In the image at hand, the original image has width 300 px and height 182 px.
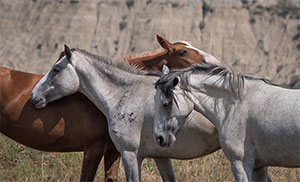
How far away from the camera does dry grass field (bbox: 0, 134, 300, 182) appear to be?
806cm

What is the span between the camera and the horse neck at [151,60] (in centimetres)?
717

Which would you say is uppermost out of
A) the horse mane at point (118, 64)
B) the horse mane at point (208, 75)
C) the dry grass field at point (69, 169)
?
the horse mane at point (208, 75)

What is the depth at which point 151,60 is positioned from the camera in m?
7.19

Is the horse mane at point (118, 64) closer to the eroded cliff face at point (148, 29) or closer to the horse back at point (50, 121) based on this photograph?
the horse back at point (50, 121)

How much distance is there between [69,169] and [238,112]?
359cm

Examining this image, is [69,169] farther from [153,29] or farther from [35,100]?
[153,29]

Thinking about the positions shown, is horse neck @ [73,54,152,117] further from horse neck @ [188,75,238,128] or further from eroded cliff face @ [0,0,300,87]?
eroded cliff face @ [0,0,300,87]

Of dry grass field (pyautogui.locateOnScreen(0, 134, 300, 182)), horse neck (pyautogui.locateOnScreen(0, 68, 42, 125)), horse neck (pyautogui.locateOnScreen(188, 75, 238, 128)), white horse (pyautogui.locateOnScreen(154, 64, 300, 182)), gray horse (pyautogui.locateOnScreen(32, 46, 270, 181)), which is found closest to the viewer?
white horse (pyautogui.locateOnScreen(154, 64, 300, 182))

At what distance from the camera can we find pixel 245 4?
46969mm

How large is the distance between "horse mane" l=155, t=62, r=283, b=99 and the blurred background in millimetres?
36410

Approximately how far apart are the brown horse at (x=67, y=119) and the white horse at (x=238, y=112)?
1261 mm

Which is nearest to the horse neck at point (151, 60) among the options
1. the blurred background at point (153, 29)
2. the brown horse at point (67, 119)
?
the brown horse at point (67, 119)

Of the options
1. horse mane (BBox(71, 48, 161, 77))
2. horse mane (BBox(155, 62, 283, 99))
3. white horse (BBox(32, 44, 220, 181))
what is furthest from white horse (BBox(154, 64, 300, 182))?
horse mane (BBox(71, 48, 161, 77))

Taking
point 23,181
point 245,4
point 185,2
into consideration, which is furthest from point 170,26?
point 23,181
